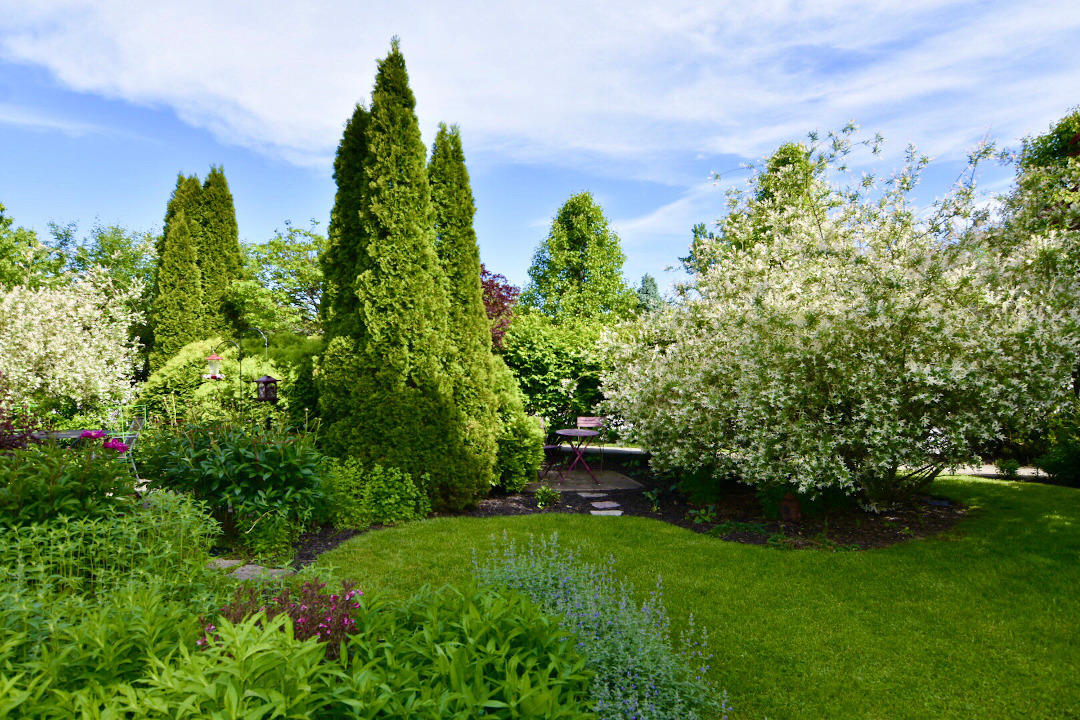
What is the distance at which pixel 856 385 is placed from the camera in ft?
18.6

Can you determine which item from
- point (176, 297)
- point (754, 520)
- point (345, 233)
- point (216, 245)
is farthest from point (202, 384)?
point (754, 520)

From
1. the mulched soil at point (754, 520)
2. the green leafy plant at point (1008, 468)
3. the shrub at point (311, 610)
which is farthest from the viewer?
the green leafy plant at point (1008, 468)

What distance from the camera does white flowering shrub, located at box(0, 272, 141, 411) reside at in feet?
35.8

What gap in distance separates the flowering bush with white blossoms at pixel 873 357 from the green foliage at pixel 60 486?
18.3 feet

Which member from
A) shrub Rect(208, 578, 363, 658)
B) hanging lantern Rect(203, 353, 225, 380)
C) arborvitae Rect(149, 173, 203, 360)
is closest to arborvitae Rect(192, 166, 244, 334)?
arborvitae Rect(149, 173, 203, 360)

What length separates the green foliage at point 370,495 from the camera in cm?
630

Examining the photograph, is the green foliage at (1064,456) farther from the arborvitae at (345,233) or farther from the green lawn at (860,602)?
the arborvitae at (345,233)

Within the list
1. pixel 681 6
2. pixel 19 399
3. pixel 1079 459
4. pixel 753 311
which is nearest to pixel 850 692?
pixel 753 311

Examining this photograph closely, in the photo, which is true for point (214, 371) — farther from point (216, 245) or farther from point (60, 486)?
point (216, 245)

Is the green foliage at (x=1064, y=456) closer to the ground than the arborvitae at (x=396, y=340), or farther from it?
closer to the ground

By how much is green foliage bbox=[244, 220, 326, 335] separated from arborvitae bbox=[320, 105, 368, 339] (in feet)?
36.7

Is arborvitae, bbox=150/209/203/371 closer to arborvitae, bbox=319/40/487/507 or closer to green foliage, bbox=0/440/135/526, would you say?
arborvitae, bbox=319/40/487/507

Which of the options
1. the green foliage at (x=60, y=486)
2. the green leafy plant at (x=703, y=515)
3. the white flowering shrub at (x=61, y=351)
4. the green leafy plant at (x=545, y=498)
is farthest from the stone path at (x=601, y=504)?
the white flowering shrub at (x=61, y=351)

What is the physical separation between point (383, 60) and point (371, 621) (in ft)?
23.1
